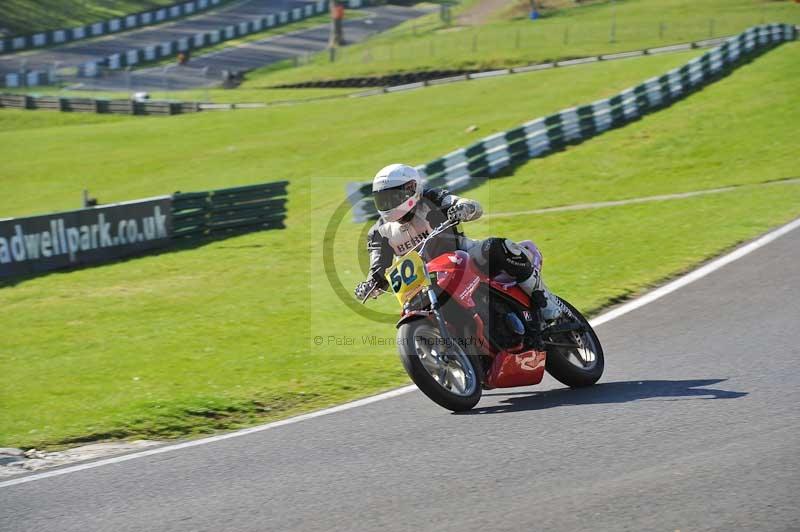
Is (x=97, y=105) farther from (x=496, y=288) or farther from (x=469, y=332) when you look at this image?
(x=469, y=332)

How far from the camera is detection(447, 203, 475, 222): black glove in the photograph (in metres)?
7.96

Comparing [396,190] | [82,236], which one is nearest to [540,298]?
[396,190]

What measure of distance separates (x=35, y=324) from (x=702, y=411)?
36.9ft

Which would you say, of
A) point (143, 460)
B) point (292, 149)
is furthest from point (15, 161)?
point (143, 460)

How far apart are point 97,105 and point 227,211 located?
3161cm

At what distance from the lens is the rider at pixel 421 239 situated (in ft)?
26.8

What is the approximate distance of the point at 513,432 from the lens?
7.41 m

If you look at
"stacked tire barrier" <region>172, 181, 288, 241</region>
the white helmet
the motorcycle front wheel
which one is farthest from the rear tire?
"stacked tire barrier" <region>172, 181, 288, 241</region>

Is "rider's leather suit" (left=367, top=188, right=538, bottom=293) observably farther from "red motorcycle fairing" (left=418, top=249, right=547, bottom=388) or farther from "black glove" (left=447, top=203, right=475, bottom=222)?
"black glove" (left=447, top=203, right=475, bottom=222)

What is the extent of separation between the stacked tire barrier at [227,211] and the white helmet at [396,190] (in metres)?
Answer: 15.0

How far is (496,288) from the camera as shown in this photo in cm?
845

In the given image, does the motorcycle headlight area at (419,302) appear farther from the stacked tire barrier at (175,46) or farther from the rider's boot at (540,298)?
the stacked tire barrier at (175,46)

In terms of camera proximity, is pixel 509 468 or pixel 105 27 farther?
pixel 105 27

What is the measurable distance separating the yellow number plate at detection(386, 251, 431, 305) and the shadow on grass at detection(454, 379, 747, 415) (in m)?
1.15
